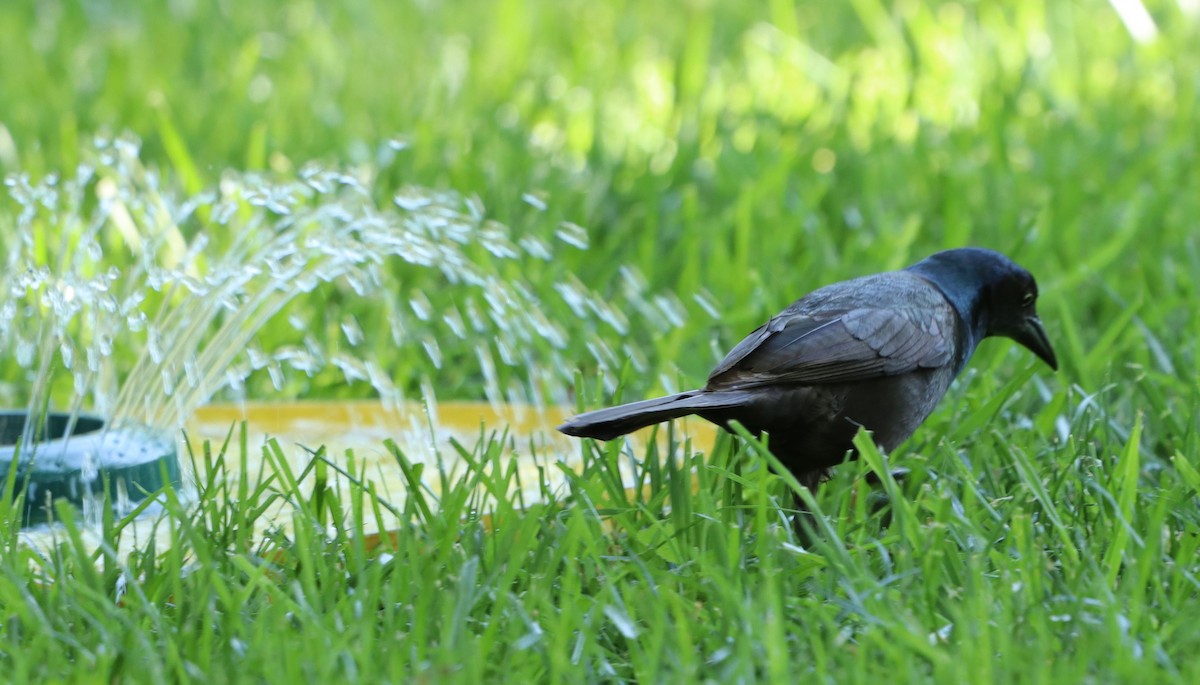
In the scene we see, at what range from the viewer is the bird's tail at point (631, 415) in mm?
2540

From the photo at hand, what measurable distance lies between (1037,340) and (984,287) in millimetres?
239

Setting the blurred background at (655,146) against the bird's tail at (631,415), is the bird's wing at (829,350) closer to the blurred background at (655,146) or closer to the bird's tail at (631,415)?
the bird's tail at (631,415)

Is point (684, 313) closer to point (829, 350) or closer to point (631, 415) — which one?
point (829, 350)

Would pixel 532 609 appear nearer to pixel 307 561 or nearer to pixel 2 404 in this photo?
pixel 307 561

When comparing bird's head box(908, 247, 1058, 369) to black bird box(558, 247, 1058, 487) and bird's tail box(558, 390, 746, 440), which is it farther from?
bird's tail box(558, 390, 746, 440)

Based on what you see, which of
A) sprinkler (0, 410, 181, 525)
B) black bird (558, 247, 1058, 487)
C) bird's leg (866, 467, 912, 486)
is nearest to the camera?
black bird (558, 247, 1058, 487)

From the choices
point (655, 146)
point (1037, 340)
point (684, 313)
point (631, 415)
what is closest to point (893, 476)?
point (1037, 340)

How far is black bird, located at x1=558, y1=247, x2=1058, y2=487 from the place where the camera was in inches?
110

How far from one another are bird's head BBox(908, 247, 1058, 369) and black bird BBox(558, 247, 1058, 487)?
12 cm

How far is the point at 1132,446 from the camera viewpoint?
2.70 metres

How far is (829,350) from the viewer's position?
110 inches

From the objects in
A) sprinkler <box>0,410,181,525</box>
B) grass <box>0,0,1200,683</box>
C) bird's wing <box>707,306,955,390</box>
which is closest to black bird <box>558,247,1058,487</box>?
bird's wing <box>707,306,955,390</box>

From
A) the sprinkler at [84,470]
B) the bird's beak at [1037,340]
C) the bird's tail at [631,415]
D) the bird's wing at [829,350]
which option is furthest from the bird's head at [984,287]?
the sprinkler at [84,470]

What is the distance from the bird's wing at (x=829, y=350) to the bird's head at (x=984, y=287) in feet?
0.94
